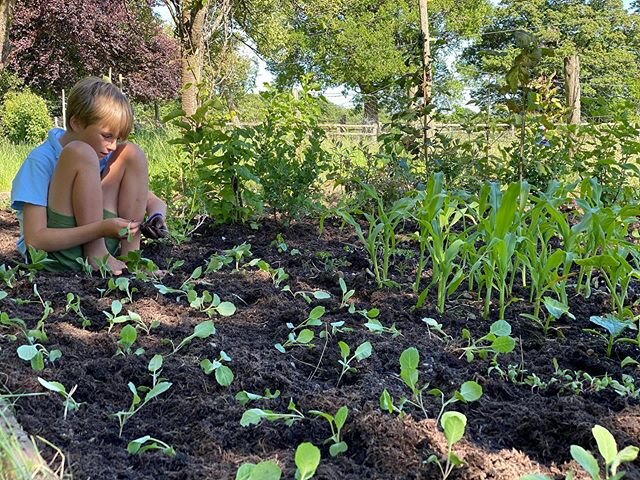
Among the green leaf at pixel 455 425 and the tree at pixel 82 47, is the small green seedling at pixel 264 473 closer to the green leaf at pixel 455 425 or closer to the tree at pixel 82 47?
the green leaf at pixel 455 425

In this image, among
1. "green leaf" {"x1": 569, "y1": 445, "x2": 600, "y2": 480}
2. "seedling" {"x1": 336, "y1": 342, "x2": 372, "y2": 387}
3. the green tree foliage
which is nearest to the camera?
"green leaf" {"x1": 569, "y1": 445, "x2": 600, "y2": 480}

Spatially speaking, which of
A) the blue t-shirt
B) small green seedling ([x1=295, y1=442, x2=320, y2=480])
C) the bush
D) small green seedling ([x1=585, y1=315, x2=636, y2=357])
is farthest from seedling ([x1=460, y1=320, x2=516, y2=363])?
the bush

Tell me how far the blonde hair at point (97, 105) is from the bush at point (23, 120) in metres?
14.9

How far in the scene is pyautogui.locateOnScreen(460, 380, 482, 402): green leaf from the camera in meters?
1.43

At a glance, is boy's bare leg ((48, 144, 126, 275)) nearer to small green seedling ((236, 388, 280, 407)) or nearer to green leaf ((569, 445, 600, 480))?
small green seedling ((236, 388, 280, 407))

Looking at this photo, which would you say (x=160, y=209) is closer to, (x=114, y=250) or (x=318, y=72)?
(x=114, y=250)

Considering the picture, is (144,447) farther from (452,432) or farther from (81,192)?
(81,192)

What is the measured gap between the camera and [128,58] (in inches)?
847

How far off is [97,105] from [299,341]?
4.73 ft

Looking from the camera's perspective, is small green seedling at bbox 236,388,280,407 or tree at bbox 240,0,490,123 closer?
small green seedling at bbox 236,388,280,407

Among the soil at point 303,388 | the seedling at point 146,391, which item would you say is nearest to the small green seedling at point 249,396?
the soil at point 303,388

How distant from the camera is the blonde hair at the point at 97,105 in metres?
2.59

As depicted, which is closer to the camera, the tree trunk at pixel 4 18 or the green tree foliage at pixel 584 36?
the tree trunk at pixel 4 18

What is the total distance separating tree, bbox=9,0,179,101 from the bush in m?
2.65
